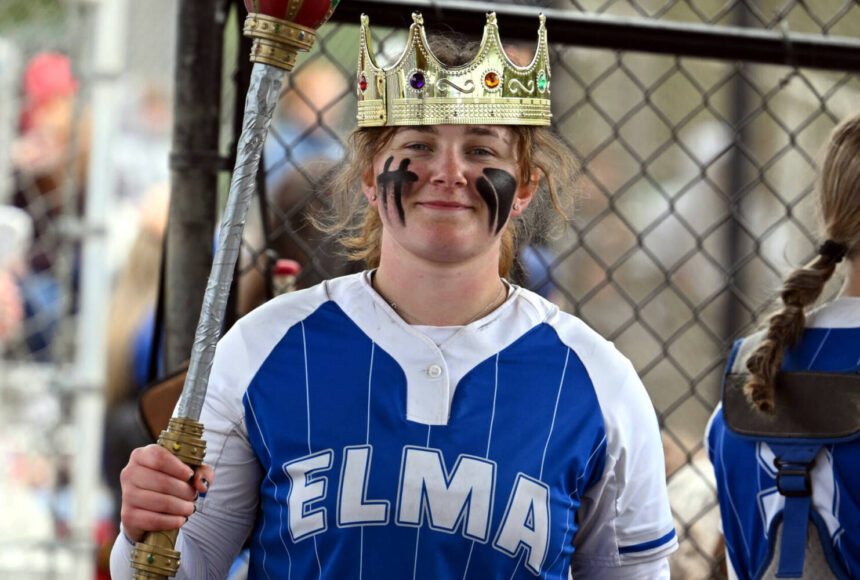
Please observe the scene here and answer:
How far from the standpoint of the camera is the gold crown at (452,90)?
1.41 m

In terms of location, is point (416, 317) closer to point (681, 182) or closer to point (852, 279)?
point (852, 279)

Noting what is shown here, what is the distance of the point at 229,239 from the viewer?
1.26 m

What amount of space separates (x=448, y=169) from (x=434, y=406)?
0.28 m

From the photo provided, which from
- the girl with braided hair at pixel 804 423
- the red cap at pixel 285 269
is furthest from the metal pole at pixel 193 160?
the girl with braided hair at pixel 804 423

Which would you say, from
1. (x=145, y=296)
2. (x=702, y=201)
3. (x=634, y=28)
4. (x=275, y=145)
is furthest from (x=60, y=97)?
(x=634, y=28)

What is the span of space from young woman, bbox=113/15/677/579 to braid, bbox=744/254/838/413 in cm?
45

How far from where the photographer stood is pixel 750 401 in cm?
187

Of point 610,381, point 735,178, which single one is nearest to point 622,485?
point 610,381

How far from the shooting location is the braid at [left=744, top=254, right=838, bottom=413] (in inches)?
72.9

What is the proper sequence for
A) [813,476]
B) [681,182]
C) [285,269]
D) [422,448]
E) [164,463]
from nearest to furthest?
1. [164,463]
2. [422,448]
3. [813,476]
4. [285,269]
5. [681,182]

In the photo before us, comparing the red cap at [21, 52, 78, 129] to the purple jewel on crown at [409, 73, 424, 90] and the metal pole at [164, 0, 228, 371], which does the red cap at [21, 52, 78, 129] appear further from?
the purple jewel on crown at [409, 73, 424, 90]

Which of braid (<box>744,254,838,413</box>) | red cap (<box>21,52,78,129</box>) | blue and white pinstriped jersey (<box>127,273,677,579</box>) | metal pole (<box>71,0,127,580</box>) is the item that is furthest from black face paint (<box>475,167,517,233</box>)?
red cap (<box>21,52,78,129</box>)

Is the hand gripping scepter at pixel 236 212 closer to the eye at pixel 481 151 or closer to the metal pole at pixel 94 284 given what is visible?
the eye at pixel 481 151

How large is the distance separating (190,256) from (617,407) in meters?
0.82
